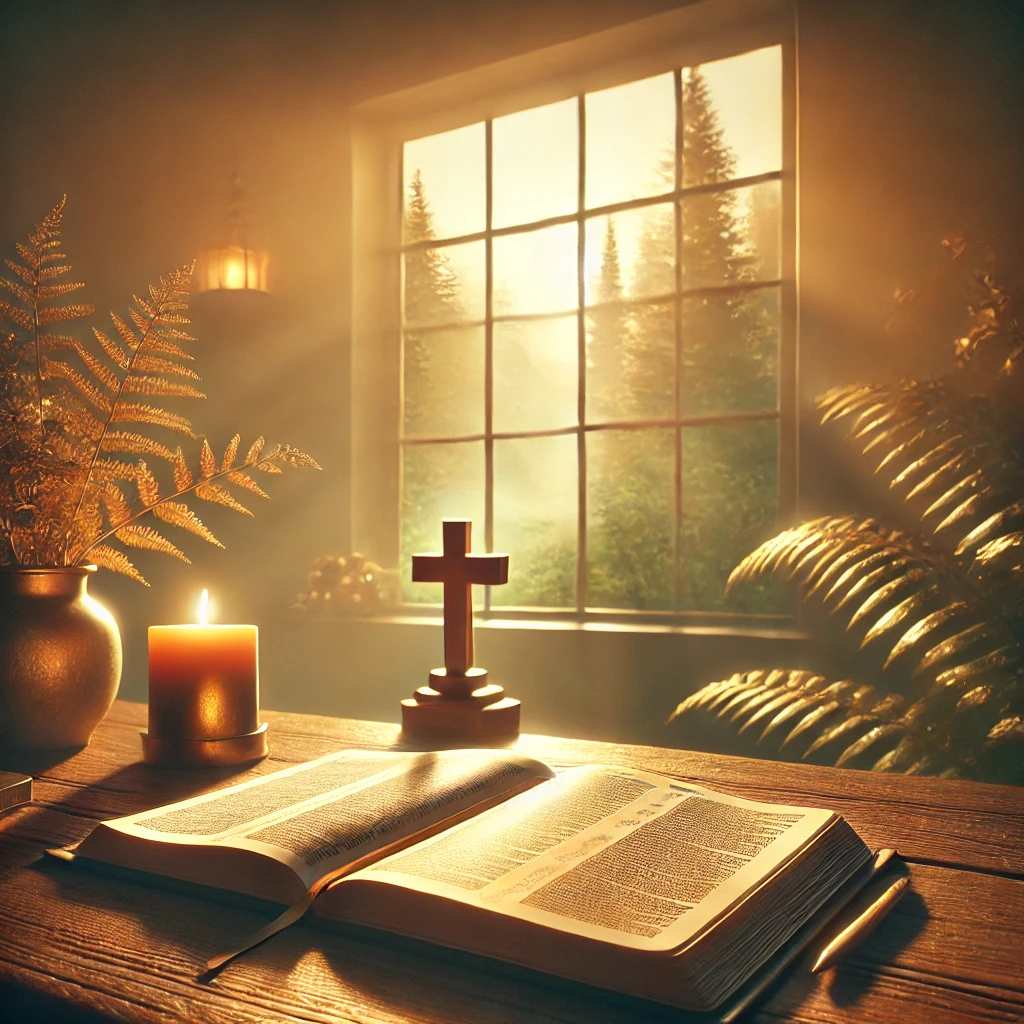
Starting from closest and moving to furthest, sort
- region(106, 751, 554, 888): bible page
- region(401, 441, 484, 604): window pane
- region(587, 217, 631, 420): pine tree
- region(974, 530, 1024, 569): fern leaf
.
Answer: region(106, 751, 554, 888): bible page < region(974, 530, 1024, 569): fern leaf < region(587, 217, 631, 420): pine tree < region(401, 441, 484, 604): window pane

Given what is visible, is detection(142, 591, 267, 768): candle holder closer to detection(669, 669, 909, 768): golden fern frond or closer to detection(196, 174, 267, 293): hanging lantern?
detection(669, 669, 909, 768): golden fern frond

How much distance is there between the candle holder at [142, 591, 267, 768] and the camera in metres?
0.86

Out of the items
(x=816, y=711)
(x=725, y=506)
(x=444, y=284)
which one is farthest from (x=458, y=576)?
(x=444, y=284)

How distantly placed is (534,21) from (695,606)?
1673 mm

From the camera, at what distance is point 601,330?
8.25 feet

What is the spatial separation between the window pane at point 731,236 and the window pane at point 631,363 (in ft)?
0.46

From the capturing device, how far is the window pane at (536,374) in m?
2.56

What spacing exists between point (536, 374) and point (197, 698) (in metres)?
1.89

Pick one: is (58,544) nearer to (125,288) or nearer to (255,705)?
(255,705)

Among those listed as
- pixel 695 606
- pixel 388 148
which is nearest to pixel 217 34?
pixel 388 148

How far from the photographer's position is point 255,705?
35.8 inches

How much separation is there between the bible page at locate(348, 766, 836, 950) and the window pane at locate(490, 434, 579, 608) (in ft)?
6.13

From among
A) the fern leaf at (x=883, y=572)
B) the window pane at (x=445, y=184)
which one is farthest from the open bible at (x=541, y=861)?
the window pane at (x=445, y=184)

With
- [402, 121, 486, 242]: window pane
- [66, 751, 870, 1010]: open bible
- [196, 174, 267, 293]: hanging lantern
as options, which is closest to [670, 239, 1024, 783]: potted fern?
[66, 751, 870, 1010]: open bible
